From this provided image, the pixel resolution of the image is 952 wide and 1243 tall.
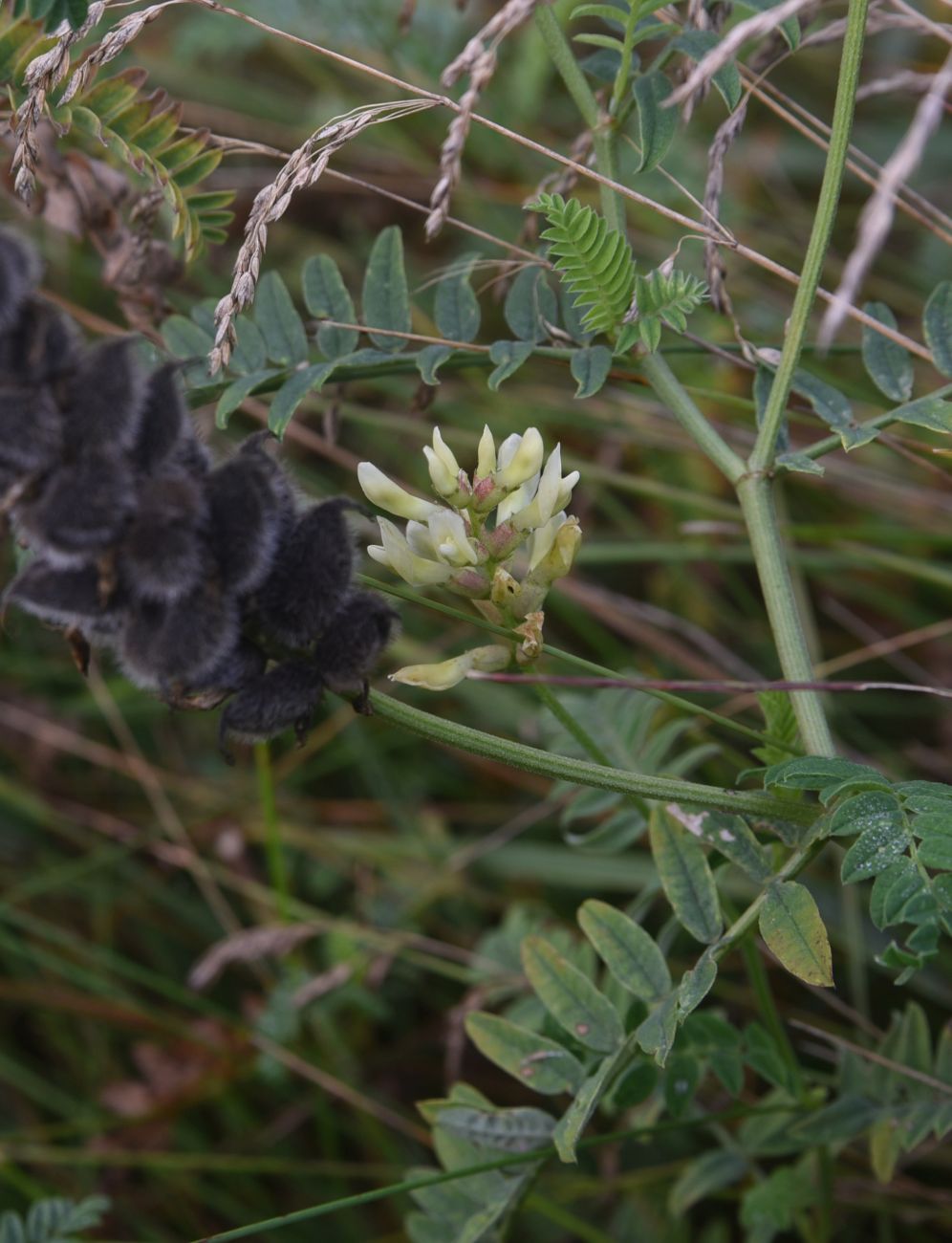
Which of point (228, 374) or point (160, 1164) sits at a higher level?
point (228, 374)

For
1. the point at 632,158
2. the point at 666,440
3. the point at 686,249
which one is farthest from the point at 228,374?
the point at 686,249

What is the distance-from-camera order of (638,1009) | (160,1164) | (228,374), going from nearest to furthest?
(638,1009) → (228,374) → (160,1164)

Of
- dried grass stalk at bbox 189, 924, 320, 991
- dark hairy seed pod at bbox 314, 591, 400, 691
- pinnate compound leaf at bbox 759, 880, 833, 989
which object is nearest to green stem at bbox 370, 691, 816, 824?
dark hairy seed pod at bbox 314, 591, 400, 691

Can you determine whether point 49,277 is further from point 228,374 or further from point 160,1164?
point 160,1164

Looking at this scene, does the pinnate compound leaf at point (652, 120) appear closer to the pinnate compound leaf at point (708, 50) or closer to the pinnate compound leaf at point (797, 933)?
the pinnate compound leaf at point (708, 50)

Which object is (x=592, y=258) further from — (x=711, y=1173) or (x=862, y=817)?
(x=711, y=1173)

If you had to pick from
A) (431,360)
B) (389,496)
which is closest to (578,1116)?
(389,496)
